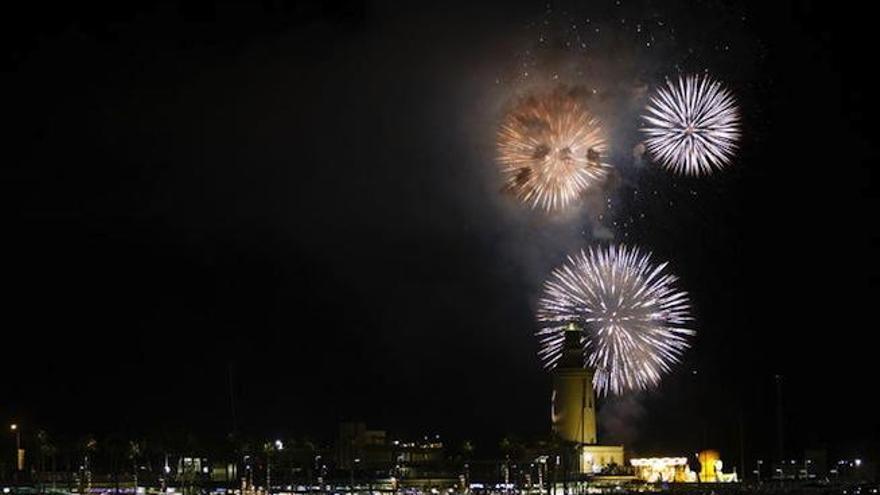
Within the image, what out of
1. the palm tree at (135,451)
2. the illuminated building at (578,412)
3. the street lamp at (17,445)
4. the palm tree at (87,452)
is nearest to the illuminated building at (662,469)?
the illuminated building at (578,412)

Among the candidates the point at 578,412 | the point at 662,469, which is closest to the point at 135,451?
the point at 578,412

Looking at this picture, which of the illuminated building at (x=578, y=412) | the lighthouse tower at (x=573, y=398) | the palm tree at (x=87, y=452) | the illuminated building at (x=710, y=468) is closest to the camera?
the palm tree at (x=87, y=452)

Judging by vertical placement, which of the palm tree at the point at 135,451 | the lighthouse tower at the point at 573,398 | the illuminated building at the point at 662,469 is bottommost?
the illuminated building at the point at 662,469

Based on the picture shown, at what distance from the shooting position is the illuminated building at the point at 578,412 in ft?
455

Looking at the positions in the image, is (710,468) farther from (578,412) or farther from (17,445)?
(17,445)

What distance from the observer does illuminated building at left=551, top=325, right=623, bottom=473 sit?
138750 mm

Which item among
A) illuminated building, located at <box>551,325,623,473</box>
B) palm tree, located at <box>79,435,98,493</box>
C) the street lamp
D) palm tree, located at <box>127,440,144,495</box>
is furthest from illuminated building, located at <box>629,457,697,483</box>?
the street lamp

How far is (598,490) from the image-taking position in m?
132

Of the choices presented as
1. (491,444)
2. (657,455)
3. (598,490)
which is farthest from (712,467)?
(491,444)

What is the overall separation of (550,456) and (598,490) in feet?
16.9

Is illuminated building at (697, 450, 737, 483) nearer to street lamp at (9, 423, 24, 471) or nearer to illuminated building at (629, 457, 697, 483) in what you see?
illuminated building at (629, 457, 697, 483)

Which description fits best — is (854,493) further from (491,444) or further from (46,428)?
(46,428)

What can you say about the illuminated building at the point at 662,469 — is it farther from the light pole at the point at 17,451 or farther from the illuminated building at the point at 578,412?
the light pole at the point at 17,451

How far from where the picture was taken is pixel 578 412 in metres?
140
